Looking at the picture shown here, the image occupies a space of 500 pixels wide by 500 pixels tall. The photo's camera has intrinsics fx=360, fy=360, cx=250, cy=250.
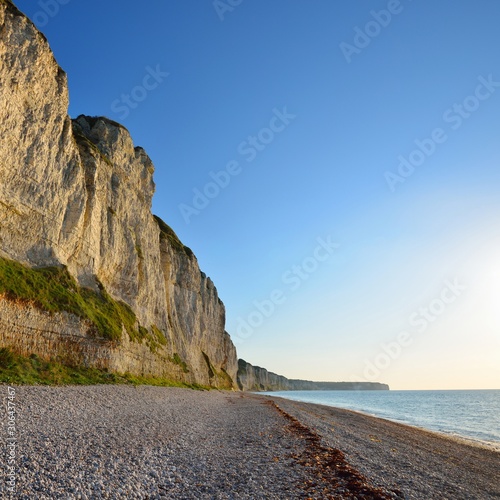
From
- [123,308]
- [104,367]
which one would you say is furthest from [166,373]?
[104,367]

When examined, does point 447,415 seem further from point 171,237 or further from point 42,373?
point 42,373

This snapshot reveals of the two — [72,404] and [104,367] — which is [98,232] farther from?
[72,404]

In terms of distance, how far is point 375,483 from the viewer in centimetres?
970

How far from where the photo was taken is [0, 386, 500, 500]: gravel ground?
757 cm

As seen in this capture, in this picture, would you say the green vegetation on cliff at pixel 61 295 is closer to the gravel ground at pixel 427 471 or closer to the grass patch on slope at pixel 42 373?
the grass patch on slope at pixel 42 373

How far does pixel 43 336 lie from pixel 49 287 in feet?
12.8

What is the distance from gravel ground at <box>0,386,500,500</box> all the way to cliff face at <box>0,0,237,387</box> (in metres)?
9.34

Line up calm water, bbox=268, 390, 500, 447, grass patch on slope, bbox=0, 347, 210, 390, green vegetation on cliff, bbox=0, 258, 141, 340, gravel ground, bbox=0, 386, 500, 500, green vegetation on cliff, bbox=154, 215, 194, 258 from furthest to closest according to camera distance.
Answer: green vegetation on cliff, bbox=154, 215, 194, 258, calm water, bbox=268, 390, 500, 447, green vegetation on cliff, bbox=0, 258, 141, 340, grass patch on slope, bbox=0, 347, 210, 390, gravel ground, bbox=0, 386, 500, 500

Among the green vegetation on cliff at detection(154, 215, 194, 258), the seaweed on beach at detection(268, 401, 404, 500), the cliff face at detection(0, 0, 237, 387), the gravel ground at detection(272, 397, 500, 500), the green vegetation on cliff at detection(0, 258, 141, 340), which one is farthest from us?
the green vegetation on cliff at detection(154, 215, 194, 258)

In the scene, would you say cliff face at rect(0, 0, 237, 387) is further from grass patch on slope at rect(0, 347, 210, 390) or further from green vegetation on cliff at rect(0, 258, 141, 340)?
grass patch on slope at rect(0, 347, 210, 390)

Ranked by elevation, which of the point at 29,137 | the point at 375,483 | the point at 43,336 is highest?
the point at 29,137

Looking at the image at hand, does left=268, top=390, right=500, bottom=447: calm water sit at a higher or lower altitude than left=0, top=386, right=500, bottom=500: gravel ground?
lower

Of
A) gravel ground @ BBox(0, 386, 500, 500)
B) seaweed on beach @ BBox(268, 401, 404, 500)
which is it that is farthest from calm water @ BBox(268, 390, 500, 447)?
seaweed on beach @ BBox(268, 401, 404, 500)

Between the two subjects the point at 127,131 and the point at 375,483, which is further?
the point at 127,131
